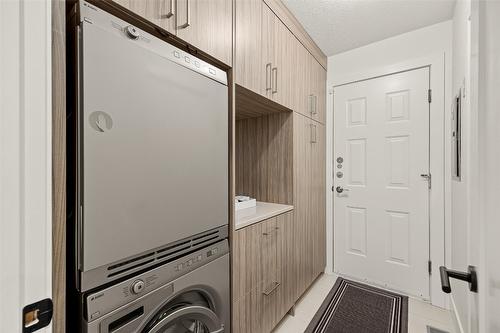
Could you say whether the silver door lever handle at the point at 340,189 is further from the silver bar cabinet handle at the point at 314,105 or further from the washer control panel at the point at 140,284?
the washer control panel at the point at 140,284

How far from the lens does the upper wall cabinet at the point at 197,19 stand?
803mm

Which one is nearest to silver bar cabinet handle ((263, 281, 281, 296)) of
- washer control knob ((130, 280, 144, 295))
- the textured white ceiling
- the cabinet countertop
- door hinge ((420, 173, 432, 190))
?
the cabinet countertop

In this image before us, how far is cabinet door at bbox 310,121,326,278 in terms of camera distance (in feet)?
7.45

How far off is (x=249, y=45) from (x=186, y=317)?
140 centimetres

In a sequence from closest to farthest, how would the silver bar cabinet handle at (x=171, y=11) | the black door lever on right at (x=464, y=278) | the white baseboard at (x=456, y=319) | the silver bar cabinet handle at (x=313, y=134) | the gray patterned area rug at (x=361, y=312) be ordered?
the black door lever on right at (x=464, y=278)
the silver bar cabinet handle at (x=171, y=11)
the white baseboard at (x=456, y=319)
the gray patterned area rug at (x=361, y=312)
the silver bar cabinet handle at (x=313, y=134)

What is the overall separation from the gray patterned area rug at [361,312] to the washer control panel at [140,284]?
1302 millimetres

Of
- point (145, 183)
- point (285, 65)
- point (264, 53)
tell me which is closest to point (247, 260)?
point (145, 183)

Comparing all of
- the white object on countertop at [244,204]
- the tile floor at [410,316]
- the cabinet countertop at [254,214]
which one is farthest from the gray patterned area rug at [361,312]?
the white object on countertop at [244,204]

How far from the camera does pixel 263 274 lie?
1467mm

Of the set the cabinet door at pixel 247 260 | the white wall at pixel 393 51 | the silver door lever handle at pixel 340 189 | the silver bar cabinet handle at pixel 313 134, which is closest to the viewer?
the cabinet door at pixel 247 260

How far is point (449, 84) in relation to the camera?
77.3 inches

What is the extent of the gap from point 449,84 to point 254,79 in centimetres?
182

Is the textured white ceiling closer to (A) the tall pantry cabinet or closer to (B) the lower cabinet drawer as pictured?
(A) the tall pantry cabinet
